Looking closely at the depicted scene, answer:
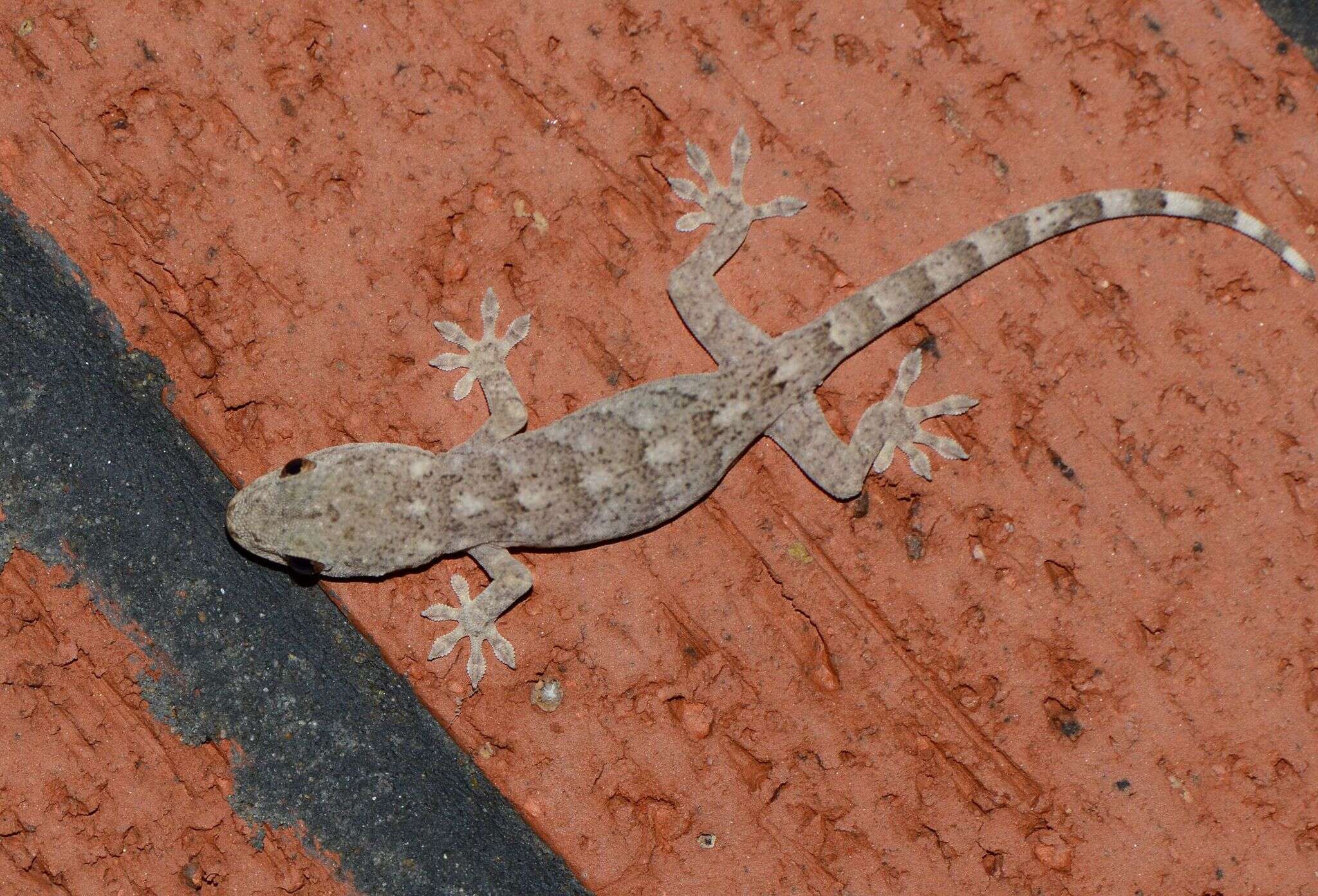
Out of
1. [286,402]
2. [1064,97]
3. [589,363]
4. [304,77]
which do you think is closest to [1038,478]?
[1064,97]

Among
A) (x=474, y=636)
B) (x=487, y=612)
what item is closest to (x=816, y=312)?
(x=487, y=612)

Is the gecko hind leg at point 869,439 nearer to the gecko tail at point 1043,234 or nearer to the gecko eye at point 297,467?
the gecko tail at point 1043,234

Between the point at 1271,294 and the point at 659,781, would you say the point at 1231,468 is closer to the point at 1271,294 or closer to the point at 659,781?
the point at 1271,294

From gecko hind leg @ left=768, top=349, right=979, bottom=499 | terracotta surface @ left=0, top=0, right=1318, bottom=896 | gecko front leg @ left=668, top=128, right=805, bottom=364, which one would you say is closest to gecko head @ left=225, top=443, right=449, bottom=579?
terracotta surface @ left=0, top=0, right=1318, bottom=896

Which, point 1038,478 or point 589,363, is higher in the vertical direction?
point 589,363

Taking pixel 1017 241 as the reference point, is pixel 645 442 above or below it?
below

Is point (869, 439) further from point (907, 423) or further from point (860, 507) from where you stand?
point (860, 507)

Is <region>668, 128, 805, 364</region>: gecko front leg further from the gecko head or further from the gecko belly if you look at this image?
the gecko head
